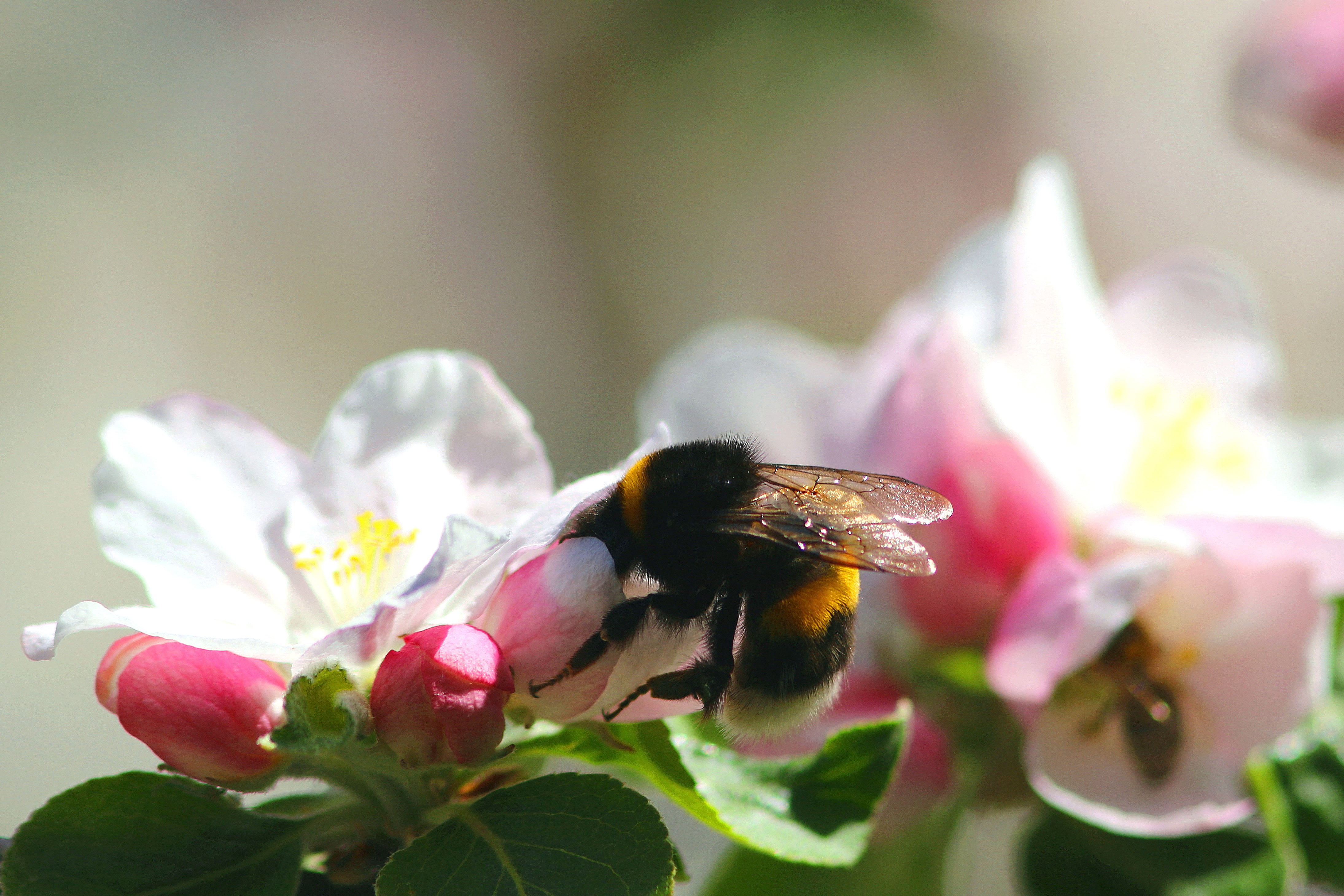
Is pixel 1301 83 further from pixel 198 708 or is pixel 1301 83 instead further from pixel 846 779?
pixel 198 708

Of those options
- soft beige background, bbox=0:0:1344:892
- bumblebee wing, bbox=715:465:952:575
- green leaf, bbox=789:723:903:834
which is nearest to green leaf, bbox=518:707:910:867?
green leaf, bbox=789:723:903:834

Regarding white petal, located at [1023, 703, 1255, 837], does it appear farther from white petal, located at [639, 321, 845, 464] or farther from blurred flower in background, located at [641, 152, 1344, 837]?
white petal, located at [639, 321, 845, 464]

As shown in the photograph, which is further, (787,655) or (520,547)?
(787,655)

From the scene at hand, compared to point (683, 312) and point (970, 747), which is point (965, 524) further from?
point (683, 312)

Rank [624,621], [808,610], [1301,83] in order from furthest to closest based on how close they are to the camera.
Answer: [1301,83] → [808,610] → [624,621]

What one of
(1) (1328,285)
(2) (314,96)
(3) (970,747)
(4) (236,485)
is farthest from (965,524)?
(2) (314,96)

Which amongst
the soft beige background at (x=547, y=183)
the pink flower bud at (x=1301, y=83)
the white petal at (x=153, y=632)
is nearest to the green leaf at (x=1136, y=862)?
the white petal at (x=153, y=632)

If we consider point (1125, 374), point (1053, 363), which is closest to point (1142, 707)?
point (1053, 363)
